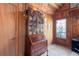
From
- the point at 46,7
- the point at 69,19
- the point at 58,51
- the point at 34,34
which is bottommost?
the point at 58,51

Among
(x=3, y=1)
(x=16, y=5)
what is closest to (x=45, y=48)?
(x=16, y=5)

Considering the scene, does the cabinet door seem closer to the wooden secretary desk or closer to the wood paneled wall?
the wood paneled wall

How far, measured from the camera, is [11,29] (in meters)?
1.77

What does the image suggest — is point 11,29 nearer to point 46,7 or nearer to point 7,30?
point 7,30

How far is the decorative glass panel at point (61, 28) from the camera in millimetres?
1813

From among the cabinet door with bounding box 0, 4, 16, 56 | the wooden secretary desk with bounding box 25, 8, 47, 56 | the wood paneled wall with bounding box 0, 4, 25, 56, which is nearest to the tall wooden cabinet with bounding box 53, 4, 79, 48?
the wooden secretary desk with bounding box 25, 8, 47, 56

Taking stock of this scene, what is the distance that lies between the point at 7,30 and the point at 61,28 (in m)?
0.87

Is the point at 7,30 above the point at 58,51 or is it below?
above

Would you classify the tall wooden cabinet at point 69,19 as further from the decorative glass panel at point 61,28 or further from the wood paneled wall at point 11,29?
the wood paneled wall at point 11,29

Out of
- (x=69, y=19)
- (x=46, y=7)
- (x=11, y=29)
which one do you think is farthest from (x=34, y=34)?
(x=69, y=19)

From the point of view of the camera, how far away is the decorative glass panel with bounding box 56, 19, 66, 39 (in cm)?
181

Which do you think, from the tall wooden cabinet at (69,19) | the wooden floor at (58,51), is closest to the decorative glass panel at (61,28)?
the tall wooden cabinet at (69,19)

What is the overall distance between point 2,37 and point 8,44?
14cm

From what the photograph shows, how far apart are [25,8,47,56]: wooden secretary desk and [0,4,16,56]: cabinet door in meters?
0.22
